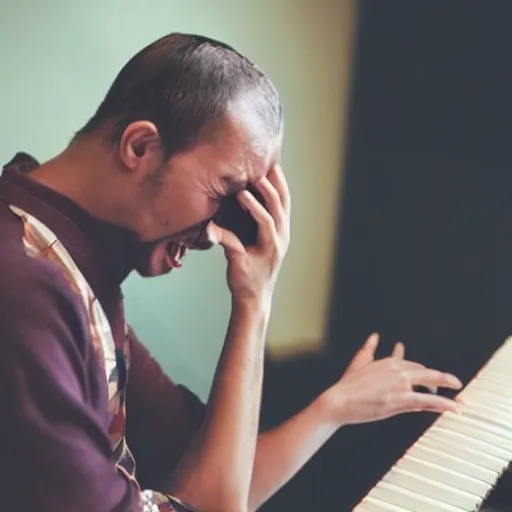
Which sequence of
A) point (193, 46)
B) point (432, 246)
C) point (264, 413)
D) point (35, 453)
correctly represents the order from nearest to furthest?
point (35, 453) → point (193, 46) → point (264, 413) → point (432, 246)

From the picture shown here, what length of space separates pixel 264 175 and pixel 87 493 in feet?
1.09

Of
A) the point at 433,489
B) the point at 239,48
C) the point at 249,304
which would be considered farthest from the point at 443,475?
the point at 239,48

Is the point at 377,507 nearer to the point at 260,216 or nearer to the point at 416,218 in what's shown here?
the point at 260,216

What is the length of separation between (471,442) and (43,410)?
1.48ft

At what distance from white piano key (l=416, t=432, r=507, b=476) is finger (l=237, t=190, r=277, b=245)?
27cm

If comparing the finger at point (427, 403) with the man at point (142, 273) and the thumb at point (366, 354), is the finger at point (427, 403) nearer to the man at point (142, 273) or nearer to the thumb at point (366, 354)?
the thumb at point (366, 354)

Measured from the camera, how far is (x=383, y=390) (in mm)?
937

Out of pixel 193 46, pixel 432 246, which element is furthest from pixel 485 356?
pixel 193 46

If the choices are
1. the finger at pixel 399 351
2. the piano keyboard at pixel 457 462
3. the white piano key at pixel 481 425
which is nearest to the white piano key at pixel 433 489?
the piano keyboard at pixel 457 462

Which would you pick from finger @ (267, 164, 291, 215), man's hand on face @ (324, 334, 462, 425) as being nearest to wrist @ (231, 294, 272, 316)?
finger @ (267, 164, 291, 215)

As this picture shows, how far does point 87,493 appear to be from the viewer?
58 cm

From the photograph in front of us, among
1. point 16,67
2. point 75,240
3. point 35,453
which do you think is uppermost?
point 16,67

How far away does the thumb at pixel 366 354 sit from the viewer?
3.25ft

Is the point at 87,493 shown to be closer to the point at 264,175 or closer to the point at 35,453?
the point at 35,453
